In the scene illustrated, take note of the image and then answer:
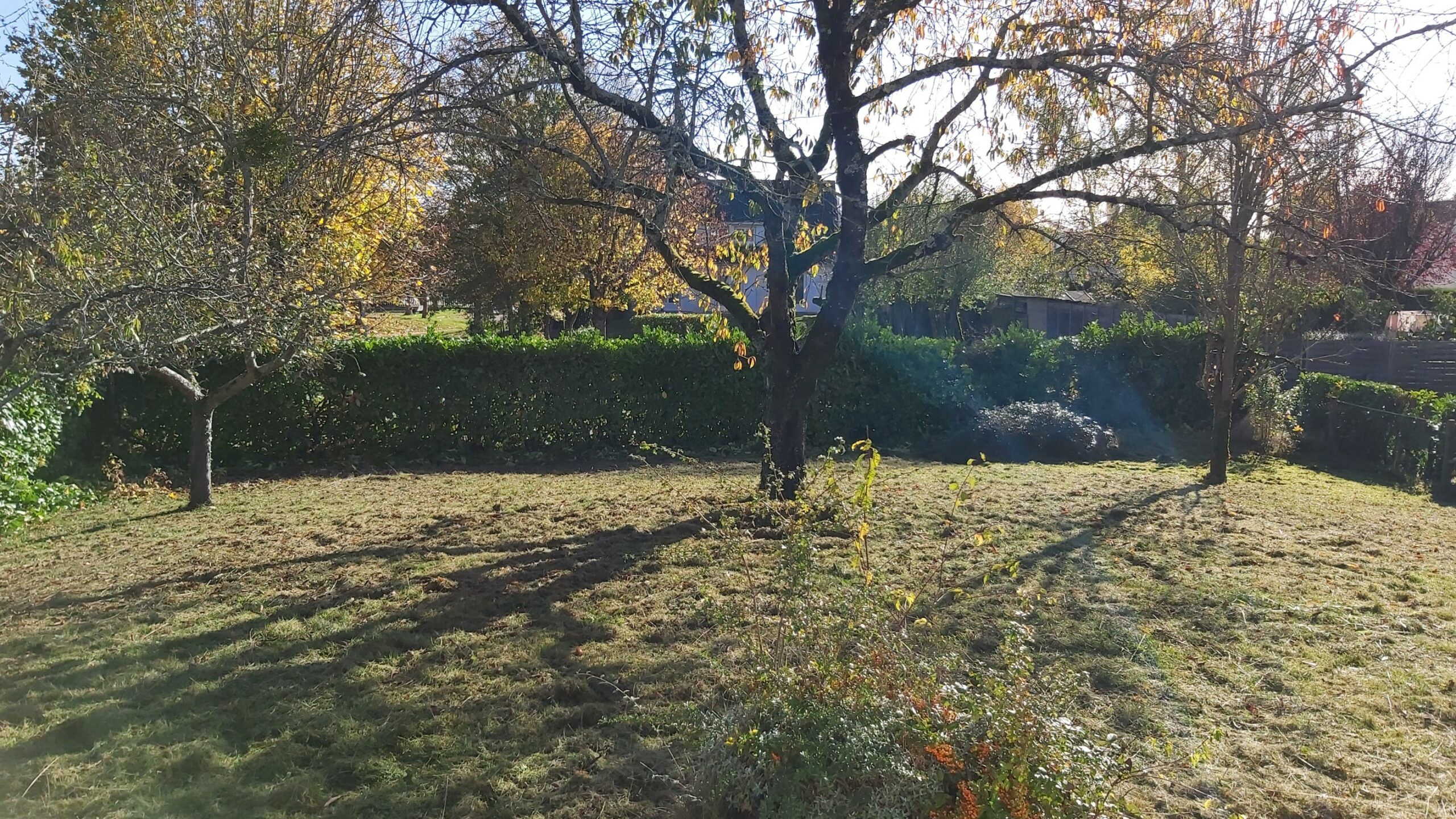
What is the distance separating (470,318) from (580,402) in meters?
16.6

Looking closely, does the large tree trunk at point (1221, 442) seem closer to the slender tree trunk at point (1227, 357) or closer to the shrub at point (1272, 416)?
the slender tree trunk at point (1227, 357)

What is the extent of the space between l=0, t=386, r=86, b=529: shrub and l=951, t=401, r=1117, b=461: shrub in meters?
10.0

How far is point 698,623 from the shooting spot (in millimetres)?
4891

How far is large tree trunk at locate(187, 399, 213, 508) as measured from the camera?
318 inches

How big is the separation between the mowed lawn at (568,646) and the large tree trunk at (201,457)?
0.29m

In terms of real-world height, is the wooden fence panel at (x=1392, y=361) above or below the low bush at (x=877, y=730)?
above

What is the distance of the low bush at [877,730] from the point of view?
238cm

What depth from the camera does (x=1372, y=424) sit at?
469 inches

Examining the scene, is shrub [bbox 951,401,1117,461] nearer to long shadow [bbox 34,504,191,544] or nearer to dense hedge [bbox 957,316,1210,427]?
dense hedge [bbox 957,316,1210,427]

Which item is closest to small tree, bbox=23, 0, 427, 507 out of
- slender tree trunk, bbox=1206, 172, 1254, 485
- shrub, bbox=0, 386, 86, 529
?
shrub, bbox=0, 386, 86, 529

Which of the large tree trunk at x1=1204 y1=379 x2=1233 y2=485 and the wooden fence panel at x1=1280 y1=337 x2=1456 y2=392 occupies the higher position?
the wooden fence panel at x1=1280 y1=337 x2=1456 y2=392

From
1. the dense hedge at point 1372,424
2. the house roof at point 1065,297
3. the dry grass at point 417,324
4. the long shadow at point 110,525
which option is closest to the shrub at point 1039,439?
Result: the dense hedge at point 1372,424

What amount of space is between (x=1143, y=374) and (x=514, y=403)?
411 inches

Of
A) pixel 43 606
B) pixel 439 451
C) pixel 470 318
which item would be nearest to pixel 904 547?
pixel 43 606
